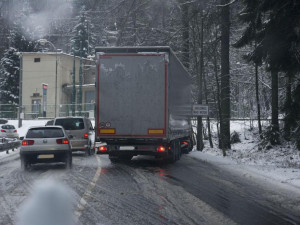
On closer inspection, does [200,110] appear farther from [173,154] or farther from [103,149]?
[103,149]

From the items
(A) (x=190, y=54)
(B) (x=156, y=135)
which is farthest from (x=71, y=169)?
(A) (x=190, y=54)

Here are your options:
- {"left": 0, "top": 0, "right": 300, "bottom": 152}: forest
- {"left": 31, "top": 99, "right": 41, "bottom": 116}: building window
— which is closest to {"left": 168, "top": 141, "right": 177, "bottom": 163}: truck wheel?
{"left": 0, "top": 0, "right": 300, "bottom": 152}: forest

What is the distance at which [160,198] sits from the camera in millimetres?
8469

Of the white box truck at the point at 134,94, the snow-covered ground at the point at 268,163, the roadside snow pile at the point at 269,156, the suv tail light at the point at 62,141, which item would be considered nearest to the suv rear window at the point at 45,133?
the suv tail light at the point at 62,141

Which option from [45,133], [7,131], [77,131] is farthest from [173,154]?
[7,131]

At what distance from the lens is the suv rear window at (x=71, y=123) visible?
2020cm

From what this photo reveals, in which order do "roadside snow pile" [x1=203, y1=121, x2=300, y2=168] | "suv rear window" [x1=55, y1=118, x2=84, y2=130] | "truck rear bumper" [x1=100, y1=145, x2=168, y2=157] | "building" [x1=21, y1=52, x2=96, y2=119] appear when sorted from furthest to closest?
"building" [x1=21, y1=52, x2=96, y2=119]
"suv rear window" [x1=55, y1=118, x2=84, y2=130]
"roadside snow pile" [x1=203, y1=121, x2=300, y2=168]
"truck rear bumper" [x1=100, y1=145, x2=168, y2=157]

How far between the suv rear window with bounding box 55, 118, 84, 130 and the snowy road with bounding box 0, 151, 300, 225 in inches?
275

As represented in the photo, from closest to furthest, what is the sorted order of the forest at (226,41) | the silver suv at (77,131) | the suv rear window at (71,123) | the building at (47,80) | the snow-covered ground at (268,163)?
the snow-covered ground at (268,163), the forest at (226,41), the silver suv at (77,131), the suv rear window at (71,123), the building at (47,80)

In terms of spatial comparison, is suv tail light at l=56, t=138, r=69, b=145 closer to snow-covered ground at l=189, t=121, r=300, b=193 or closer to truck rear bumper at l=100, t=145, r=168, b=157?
truck rear bumper at l=100, t=145, r=168, b=157

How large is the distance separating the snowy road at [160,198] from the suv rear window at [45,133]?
1551 millimetres

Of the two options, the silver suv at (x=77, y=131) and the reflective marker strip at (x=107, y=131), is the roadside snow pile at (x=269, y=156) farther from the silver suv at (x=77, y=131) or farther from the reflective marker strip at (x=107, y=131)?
A: the silver suv at (x=77, y=131)

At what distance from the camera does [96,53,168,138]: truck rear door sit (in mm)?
14133

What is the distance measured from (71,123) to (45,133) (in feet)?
19.4
